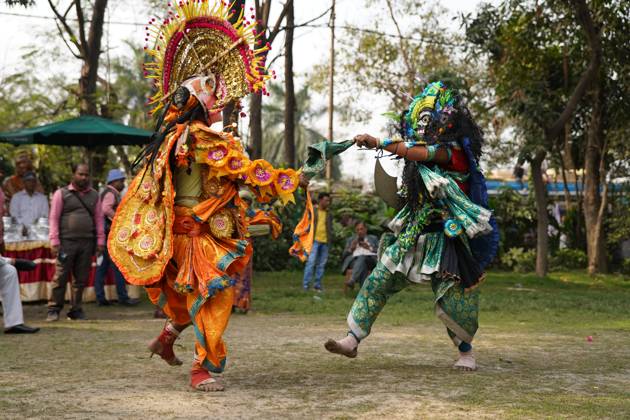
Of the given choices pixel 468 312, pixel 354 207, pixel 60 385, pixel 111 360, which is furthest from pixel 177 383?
pixel 354 207

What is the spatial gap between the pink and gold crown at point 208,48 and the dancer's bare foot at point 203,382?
1.90m

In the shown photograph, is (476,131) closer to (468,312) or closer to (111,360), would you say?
(468,312)

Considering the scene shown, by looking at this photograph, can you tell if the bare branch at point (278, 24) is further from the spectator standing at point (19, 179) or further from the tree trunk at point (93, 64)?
the spectator standing at point (19, 179)

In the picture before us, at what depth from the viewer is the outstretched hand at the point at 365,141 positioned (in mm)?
6125

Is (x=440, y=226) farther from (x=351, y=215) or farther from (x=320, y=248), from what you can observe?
(x=351, y=215)

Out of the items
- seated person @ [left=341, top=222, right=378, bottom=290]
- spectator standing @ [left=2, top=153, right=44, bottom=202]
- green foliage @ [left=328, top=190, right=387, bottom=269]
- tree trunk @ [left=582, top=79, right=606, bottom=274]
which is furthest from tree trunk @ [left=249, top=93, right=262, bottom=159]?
tree trunk @ [left=582, top=79, right=606, bottom=274]

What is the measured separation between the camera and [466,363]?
6547 mm

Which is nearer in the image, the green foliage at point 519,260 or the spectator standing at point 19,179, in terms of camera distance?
the spectator standing at point 19,179

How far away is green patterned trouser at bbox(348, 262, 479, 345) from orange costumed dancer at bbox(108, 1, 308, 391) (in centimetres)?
97

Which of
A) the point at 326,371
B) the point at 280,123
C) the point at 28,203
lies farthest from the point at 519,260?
the point at 280,123

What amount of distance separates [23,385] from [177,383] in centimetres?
101

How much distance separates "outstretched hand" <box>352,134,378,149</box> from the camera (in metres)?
6.12

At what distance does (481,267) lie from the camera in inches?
262

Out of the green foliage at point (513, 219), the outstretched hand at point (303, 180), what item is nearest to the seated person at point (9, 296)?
the outstretched hand at point (303, 180)
